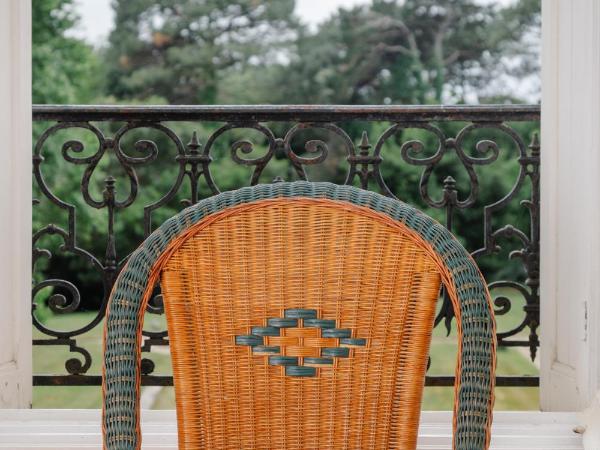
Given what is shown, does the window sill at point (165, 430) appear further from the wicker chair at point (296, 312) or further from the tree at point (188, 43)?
the tree at point (188, 43)

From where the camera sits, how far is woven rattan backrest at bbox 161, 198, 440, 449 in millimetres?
986

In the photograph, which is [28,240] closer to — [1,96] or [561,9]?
[1,96]

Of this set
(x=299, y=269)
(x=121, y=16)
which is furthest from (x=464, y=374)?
(x=121, y=16)

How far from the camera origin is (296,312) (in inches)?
39.1

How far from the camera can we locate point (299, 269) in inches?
39.4

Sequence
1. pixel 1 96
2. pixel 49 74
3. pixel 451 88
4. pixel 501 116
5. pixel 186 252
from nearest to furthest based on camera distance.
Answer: pixel 186 252, pixel 1 96, pixel 501 116, pixel 49 74, pixel 451 88

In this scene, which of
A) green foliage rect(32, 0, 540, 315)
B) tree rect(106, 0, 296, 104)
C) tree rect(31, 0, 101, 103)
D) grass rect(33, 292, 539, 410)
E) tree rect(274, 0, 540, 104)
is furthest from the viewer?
tree rect(106, 0, 296, 104)

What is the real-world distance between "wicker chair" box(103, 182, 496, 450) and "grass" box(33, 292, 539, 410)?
427 cm

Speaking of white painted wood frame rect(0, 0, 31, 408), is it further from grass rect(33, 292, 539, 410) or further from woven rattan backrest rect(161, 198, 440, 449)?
grass rect(33, 292, 539, 410)

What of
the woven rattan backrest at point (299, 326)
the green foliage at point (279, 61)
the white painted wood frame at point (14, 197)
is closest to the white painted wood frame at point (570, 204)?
the woven rattan backrest at point (299, 326)

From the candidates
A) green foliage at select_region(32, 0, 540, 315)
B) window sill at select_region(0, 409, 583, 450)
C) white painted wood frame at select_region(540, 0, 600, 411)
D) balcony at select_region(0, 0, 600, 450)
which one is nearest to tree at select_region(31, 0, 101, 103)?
green foliage at select_region(32, 0, 540, 315)

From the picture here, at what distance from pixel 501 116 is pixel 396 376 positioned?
120 cm

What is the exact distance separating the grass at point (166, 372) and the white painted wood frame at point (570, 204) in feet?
12.9

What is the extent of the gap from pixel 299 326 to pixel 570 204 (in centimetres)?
82
